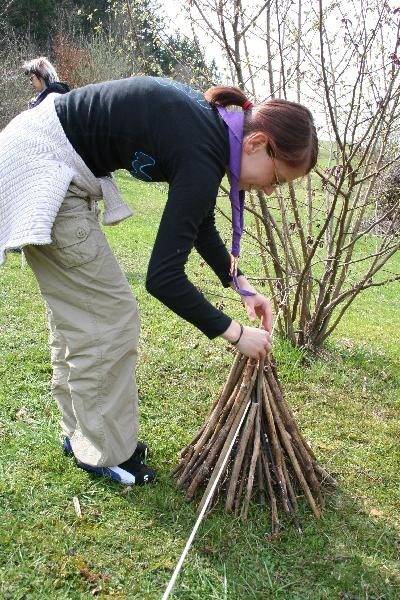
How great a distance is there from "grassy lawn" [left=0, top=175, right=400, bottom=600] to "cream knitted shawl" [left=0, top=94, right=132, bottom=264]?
3.51 feet

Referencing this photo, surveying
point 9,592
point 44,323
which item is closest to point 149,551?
point 9,592

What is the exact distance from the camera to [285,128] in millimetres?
1856

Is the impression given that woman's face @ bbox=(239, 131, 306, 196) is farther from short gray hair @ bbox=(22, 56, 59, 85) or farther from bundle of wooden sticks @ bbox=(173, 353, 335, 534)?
short gray hair @ bbox=(22, 56, 59, 85)

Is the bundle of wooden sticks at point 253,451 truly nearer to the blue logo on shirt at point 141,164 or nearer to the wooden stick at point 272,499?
the wooden stick at point 272,499

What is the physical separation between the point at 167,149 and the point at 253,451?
130 centimetres

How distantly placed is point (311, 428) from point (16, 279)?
138 inches

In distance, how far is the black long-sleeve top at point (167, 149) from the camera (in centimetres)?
178

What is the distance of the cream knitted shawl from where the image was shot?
2.02 meters

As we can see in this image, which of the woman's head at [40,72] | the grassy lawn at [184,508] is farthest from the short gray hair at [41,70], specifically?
the grassy lawn at [184,508]

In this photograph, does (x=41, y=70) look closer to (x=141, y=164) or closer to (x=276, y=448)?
(x=141, y=164)

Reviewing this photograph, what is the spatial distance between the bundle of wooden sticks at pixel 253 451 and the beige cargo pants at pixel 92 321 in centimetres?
35

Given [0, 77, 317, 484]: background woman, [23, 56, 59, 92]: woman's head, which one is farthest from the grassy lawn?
[23, 56, 59, 92]: woman's head

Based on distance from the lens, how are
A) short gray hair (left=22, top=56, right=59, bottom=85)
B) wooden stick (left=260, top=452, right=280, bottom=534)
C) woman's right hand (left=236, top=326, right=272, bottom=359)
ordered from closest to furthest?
woman's right hand (left=236, top=326, right=272, bottom=359) < wooden stick (left=260, top=452, right=280, bottom=534) < short gray hair (left=22, top=56, right=59, bottom=85)

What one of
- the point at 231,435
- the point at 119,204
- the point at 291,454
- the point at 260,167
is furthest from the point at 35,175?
the point at 291,454
